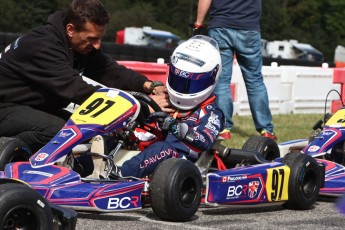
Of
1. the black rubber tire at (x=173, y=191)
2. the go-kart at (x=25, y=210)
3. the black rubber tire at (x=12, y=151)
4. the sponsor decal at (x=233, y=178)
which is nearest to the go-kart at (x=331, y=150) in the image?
the sponsor decal at (x=233, y=178)

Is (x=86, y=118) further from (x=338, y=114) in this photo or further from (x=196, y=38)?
(x=338, y=114)

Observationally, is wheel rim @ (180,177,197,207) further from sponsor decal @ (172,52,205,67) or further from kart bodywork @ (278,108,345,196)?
kart bodywork @ (278,108,345,196)

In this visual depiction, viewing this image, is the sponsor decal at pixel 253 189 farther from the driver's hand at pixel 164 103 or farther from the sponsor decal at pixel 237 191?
the driver's hand at pixel 164 103

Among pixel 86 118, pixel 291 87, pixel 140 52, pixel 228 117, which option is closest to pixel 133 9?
pixel 140 52

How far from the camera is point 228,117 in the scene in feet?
26.6

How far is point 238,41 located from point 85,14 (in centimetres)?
282

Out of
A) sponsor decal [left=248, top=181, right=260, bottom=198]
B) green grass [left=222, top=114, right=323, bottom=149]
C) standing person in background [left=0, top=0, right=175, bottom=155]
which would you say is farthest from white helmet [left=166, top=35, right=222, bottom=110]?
green grass [left=222, top=114, right=323, bottom=149]

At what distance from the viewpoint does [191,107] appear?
5.36m

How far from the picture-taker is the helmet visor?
17.4ft

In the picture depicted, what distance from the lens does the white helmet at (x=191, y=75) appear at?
529 cm

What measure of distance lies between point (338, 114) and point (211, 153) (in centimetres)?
144

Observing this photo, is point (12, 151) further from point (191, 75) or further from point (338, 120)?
point (338, 120)

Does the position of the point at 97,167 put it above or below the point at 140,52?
above

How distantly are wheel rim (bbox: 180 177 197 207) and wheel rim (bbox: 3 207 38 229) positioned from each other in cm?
128
